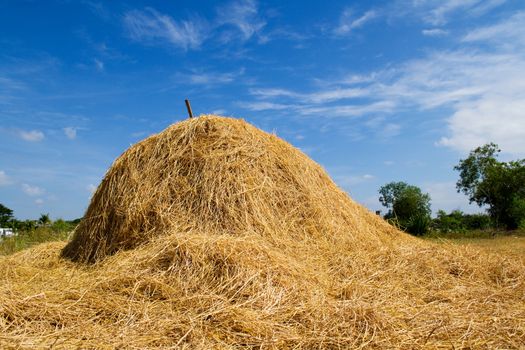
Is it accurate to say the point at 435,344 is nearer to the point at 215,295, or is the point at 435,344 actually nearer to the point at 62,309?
the point at 215,295

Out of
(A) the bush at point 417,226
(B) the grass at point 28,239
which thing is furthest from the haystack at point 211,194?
(A) the bush at point 417,226

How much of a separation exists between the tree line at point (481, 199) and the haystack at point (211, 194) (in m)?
9.13

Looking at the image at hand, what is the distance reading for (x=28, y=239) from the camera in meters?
12.1

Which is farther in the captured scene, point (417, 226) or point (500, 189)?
point (500, 189)

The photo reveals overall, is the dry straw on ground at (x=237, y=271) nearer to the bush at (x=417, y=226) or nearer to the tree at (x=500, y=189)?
the bush at (x=417, y=226)

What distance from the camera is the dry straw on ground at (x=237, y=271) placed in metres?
3.21

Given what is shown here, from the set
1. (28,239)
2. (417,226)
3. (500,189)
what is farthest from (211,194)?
(500,189)

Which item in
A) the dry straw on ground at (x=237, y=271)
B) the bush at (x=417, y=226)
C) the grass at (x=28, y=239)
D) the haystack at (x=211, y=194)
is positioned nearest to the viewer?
the dry straw on ground at (x=237, y=271)

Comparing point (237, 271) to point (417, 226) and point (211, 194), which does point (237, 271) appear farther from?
point (417, 226)

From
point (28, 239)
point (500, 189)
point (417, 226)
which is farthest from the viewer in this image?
point (500, 189)

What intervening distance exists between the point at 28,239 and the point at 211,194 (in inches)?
338

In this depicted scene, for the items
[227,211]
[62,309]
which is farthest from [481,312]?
[62,309]

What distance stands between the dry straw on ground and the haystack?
0.02 m

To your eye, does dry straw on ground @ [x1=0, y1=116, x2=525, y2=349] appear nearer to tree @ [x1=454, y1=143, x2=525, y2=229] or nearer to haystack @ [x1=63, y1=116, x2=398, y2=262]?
haystack @ [x1=63, y1=116, x2=398, y2=262]
